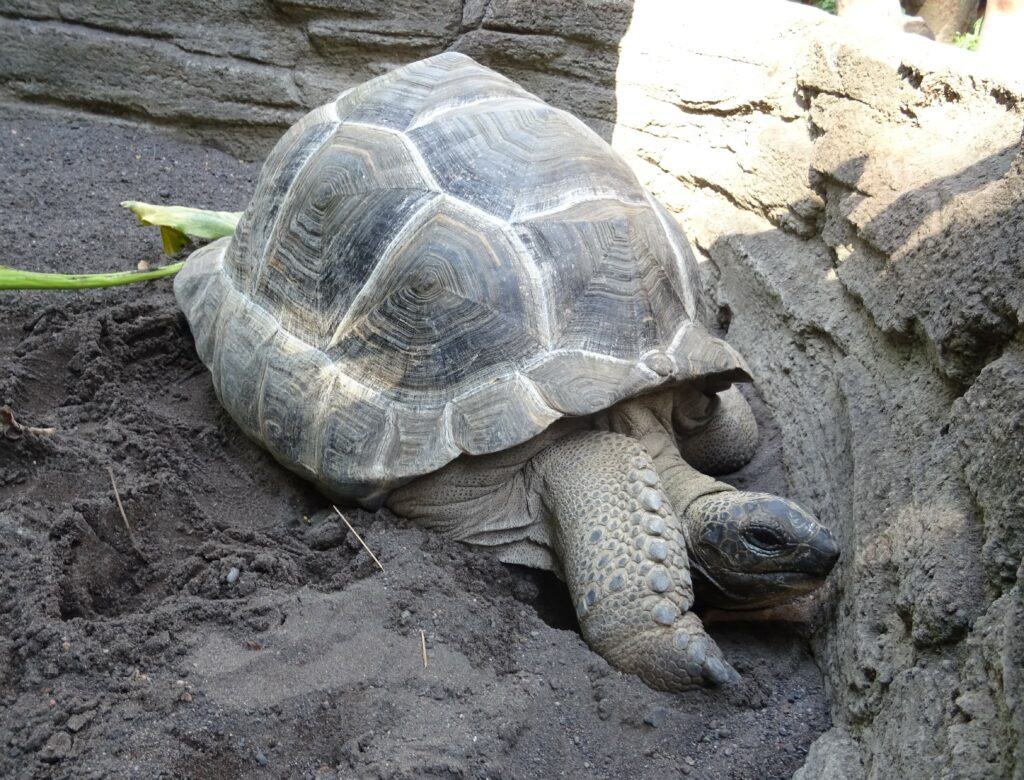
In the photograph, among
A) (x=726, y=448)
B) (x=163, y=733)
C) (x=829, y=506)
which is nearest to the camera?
(x=163, y=733)

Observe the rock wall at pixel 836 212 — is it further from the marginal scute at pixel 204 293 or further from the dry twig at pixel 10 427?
the dry twig at pixel 10 427

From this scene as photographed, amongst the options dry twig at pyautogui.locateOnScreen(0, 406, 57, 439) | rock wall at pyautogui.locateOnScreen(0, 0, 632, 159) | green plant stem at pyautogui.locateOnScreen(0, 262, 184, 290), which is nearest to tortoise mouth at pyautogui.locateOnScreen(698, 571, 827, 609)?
dry twig at pyautogui.locateOnScreen(0, 406, 57, 439)

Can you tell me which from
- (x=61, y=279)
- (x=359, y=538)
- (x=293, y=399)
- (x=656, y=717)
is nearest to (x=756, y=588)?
(x=656, y=717)

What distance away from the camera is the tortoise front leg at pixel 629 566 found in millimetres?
2355

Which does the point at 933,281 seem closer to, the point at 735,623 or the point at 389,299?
the point at 735,623

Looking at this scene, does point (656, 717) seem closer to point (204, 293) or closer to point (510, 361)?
point (510, 361)

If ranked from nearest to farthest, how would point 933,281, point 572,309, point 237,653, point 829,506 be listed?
1. point 237,653
2. point 933,281
3. point 572,309
4. point 829,506

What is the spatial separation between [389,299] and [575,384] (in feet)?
1.87

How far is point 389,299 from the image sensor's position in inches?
106

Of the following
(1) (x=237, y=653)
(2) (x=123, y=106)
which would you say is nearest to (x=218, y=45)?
(2) (x=123, y=106)

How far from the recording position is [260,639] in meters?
2.30

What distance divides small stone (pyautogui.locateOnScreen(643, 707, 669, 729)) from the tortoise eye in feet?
1.60

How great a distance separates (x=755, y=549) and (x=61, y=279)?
237 cm

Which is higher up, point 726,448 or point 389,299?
point 389,299
